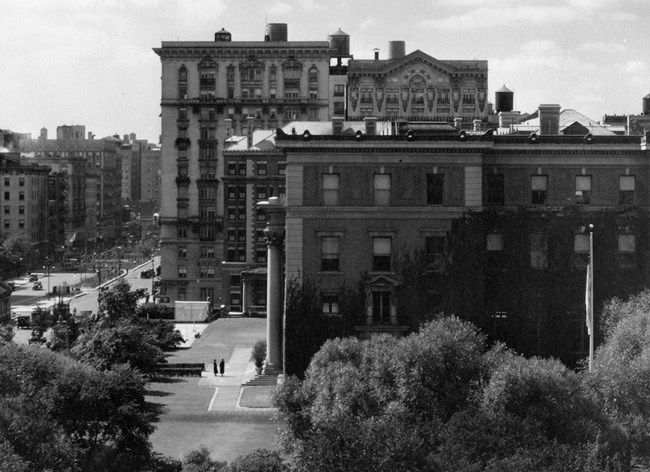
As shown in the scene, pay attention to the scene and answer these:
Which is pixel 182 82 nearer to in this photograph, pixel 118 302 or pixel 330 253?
pixel 118 302

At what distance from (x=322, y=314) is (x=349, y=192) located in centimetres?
783

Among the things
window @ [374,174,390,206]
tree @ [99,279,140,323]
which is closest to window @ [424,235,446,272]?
window @ [374,174,390,206]

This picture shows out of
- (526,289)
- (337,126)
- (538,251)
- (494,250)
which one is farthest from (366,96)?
(526,289)

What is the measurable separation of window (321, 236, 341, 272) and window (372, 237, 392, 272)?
2.21 meters

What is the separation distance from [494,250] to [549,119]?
42.0 feet

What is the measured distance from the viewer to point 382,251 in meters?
72.6

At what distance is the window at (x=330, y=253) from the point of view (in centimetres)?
7269

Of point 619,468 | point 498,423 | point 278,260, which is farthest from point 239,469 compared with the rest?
point 278,260

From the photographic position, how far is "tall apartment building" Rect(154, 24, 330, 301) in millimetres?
155875

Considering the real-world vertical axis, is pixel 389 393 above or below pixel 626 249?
below

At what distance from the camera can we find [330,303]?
240 ft

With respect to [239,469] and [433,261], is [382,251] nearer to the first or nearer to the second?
[433,261]

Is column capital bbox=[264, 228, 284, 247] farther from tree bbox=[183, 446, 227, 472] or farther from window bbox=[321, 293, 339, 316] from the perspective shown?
tree bbox=[183, 446, 227, 472]

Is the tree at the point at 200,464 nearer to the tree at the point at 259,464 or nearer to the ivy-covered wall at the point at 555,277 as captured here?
the tree at the point at 259,464
